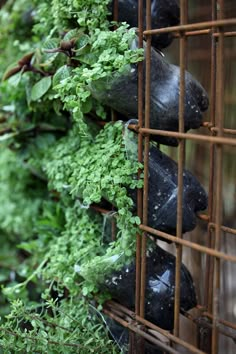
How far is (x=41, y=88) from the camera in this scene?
178 cm

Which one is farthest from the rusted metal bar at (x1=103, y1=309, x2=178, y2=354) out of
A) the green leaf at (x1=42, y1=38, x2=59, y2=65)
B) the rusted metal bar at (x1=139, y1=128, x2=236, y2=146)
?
the green leaf at (x1=42, y1=38, x2=59, y2=65)

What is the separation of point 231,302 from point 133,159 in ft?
4.57

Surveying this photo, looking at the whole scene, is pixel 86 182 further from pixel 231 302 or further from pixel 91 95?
pixel 231 302

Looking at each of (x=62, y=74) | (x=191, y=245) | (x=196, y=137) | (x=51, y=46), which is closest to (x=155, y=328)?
(x=191, y=245)

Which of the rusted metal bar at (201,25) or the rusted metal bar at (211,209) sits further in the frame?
the rusted metal bar at (211,209)

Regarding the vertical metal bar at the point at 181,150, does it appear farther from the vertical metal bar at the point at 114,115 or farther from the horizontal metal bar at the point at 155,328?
the vertical metal bar at the point at 114,115

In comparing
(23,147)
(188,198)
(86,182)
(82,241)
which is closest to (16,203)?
(23,147)

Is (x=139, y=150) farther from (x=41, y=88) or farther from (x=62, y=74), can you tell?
(x=41, y=88)

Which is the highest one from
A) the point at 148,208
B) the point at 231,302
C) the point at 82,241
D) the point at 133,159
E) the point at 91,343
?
the point at 133,159

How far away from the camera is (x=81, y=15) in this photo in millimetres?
1561

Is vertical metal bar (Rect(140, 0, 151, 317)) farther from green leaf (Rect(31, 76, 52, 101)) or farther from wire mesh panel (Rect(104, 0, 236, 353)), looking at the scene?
green leaf (Rect(31, 76, 52, 101))

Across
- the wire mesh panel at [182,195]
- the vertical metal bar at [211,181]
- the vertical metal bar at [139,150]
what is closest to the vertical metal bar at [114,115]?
the wire mesh panel at [182,195]

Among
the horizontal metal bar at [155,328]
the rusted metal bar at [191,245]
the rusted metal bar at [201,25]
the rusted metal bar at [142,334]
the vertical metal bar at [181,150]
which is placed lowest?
the rusted metal bar at [142,334]

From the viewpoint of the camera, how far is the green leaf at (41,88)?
1775 millimetres
